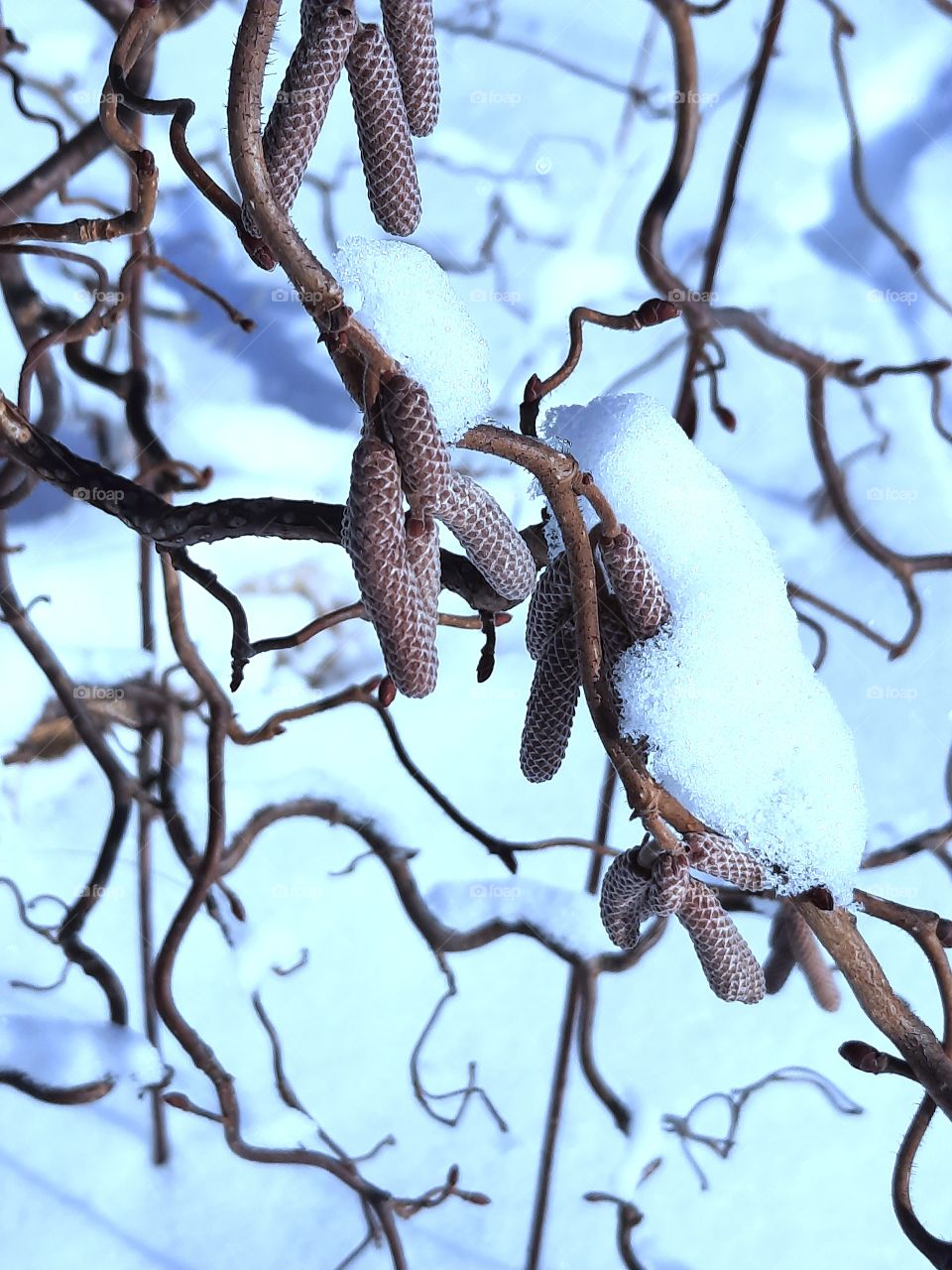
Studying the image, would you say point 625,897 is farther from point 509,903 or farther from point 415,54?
point 509,903

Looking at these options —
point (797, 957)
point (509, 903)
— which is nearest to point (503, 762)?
point (509, 903)

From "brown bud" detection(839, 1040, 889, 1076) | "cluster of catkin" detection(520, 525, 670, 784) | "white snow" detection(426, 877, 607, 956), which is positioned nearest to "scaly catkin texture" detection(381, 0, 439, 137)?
"cluster of catkin" detection(520, 525, 670, 784)

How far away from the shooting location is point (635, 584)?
239mm

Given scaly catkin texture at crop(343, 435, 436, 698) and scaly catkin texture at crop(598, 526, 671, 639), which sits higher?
scaly catkin texture at crop(598, 526, 671, 639)

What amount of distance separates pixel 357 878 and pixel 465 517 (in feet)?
1.60

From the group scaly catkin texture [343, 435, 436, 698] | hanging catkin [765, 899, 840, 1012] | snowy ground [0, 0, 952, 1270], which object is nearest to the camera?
scaly catkin texture [343, 435, 436, 698]

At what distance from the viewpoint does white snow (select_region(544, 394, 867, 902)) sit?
0.26 m

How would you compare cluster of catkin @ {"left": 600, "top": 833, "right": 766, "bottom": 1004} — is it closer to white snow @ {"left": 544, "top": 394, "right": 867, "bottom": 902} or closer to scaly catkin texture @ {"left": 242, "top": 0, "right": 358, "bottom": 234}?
white snow @ {"left": 544, "top": 394, "right": 867, "bottom": 902}

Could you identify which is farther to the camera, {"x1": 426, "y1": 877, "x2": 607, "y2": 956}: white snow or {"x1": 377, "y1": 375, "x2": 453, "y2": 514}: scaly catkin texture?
{"x1": 426, "y1": 877, "x2": 607, "y2": 956}: white snow

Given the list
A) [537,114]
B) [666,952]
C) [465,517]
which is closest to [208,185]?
[465,517]

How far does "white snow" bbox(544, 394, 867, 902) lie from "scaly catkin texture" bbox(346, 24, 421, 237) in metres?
0.09

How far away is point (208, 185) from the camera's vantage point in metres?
0.19

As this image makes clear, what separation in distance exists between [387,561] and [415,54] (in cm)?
10

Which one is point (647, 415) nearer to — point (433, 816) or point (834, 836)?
point (834, 836)
